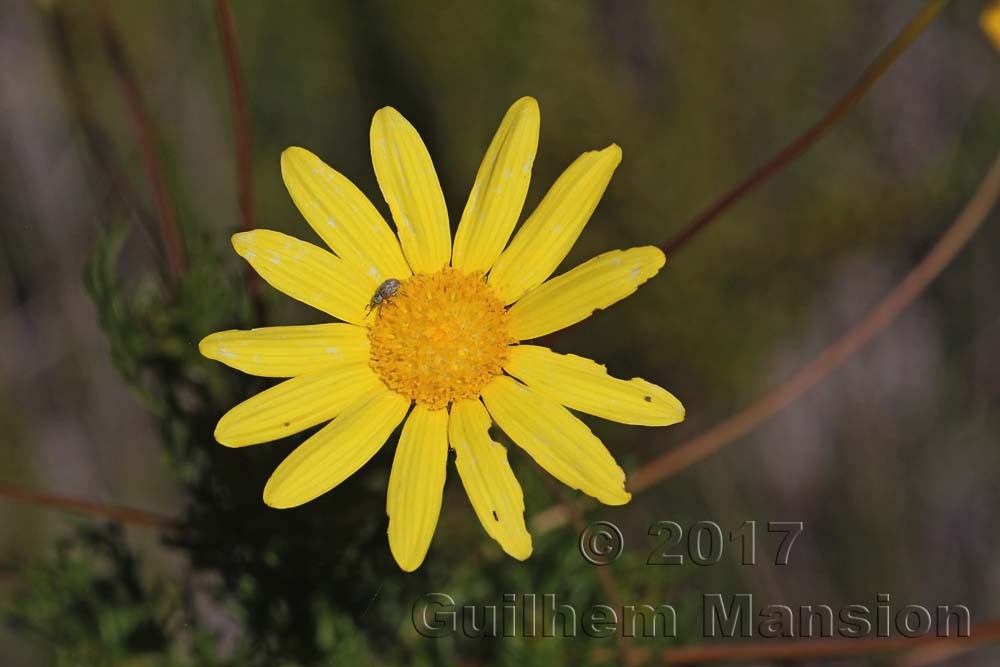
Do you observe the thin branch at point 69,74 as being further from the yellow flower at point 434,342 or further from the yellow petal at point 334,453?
the yellow petal at point 334,453

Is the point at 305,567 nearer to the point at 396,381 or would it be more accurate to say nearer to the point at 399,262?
the point at 396,381

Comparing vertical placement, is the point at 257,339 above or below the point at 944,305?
below

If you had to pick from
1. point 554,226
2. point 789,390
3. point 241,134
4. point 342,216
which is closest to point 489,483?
point 554,226

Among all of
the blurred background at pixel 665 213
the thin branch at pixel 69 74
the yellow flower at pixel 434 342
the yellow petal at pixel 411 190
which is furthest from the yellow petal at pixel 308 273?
the thin branch at pixel 69 74

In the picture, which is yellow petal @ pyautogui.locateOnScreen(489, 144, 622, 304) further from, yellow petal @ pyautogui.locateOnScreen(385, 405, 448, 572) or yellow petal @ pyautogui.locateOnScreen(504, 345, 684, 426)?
yellow petal @ pyautogui.locateOnScreen(385, 405, 448, 572)

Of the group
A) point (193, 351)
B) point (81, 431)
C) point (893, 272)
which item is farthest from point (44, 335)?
point (893, 272)

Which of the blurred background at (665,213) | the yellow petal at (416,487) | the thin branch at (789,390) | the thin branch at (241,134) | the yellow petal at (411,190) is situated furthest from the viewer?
the blurred background at (665,213)

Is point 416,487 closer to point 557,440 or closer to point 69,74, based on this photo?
point 557,440
